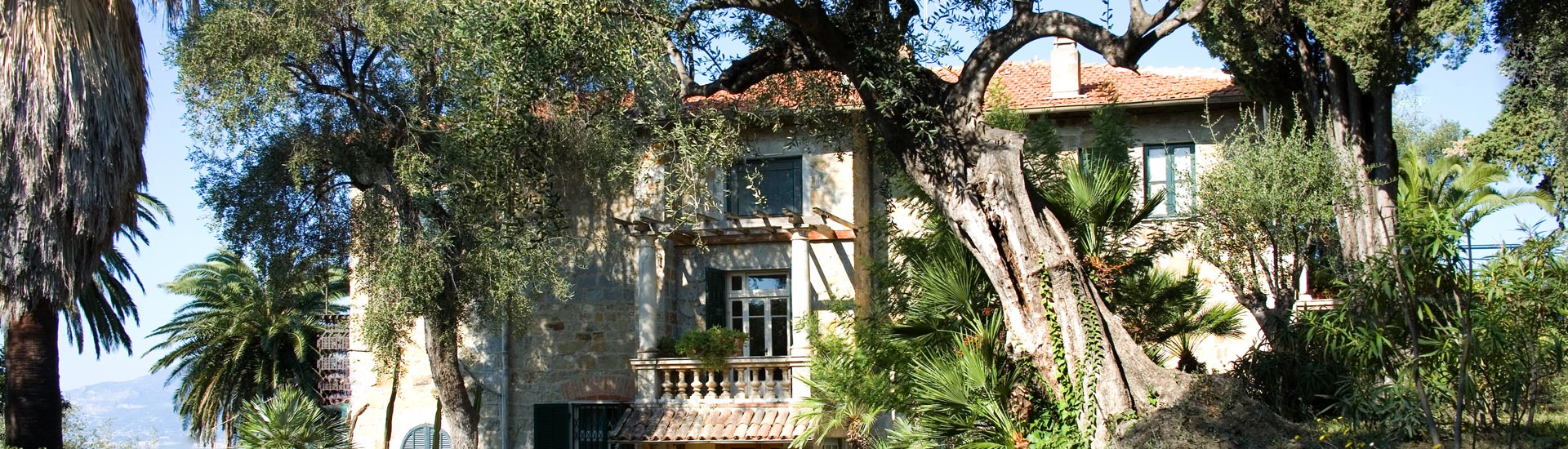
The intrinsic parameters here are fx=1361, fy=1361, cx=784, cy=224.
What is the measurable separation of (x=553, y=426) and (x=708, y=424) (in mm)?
3037

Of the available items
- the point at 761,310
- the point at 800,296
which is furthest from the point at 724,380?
the point at 800,296

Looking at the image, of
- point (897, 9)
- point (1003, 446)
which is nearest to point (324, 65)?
point (897, 9)

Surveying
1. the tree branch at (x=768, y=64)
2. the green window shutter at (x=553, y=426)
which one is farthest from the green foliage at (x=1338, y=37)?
the green window shutter at (x=553, y=426)

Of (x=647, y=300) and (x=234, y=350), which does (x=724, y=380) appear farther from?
(x=234, y=350)

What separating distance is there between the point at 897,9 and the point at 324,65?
9.31m

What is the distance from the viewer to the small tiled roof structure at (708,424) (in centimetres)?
1959

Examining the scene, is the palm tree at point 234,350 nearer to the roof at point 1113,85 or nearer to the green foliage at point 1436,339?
the roof at point 1113,85

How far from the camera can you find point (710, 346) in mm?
20438

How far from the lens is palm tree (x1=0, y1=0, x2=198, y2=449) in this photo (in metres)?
13.4

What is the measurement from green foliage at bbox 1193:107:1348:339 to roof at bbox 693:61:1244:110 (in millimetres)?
4414

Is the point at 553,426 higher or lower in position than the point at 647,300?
lower

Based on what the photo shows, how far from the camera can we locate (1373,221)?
14141mm

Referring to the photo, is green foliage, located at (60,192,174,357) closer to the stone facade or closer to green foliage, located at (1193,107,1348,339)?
the stone facade

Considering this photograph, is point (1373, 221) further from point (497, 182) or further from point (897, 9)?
point (497, 182)
